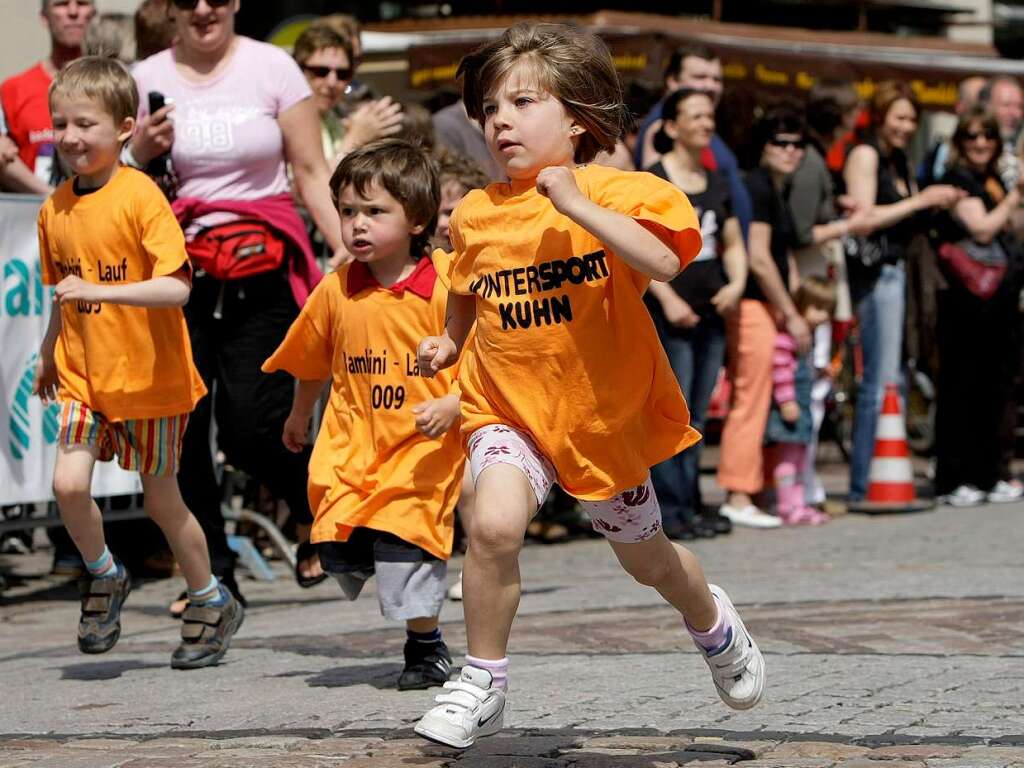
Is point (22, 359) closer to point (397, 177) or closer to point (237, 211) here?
point (237, 211)

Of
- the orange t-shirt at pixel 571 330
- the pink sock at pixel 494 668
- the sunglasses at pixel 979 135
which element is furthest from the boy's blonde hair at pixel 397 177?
the sunglasses at pixel 979 135

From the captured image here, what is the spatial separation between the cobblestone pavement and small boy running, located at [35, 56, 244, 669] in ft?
0.92

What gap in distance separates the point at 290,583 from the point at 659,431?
13.8ft

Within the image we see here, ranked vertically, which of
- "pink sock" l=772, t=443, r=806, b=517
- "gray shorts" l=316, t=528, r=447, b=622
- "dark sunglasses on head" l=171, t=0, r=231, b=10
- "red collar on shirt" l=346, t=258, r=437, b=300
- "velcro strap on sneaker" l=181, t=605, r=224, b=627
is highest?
"dark sunglasses on head" l=171, t=0, r=231, b=10

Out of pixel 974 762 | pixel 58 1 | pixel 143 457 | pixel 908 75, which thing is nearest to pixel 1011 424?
pixel 908 75

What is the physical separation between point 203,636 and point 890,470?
6137mm

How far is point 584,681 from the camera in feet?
18.8

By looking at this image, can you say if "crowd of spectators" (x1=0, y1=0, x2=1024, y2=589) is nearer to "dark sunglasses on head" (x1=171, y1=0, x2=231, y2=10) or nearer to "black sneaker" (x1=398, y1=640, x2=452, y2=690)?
"dark sunglasses on head" (x1=171, y1=0, x2=231, y2=10)

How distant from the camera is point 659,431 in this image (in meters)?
4.83

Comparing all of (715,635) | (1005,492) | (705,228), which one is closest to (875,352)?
(1005,492)

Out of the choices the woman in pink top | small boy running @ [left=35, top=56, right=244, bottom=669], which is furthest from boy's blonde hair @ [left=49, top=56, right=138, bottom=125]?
the woman in pink top

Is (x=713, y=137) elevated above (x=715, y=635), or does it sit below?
above

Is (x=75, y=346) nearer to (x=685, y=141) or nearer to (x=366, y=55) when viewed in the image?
(x=685, y=141)

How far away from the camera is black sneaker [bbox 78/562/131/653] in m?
6.27
